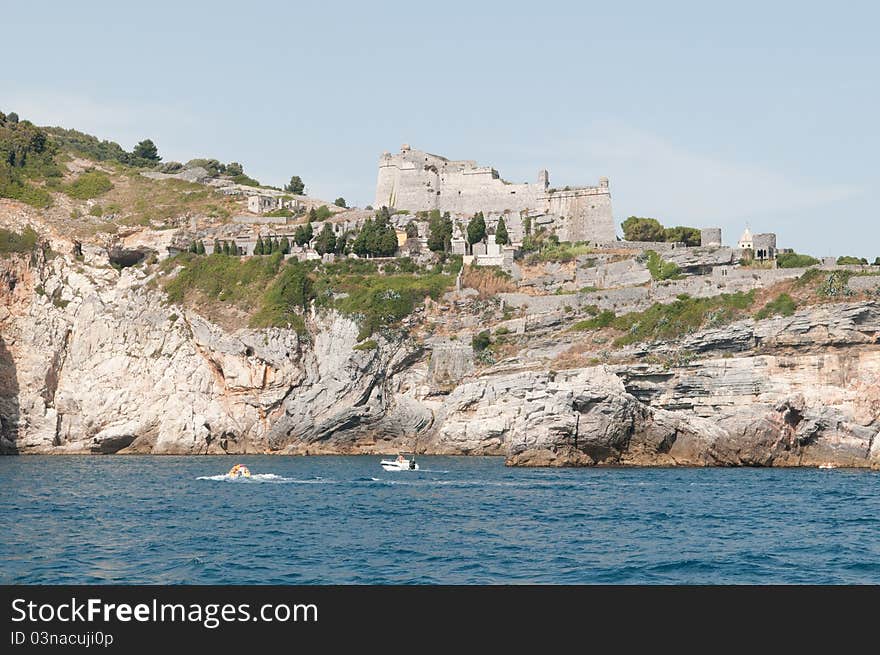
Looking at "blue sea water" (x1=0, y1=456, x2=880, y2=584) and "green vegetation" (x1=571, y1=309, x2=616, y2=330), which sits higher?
"green vegetation" (x1=571, y1=309, x2=616, y2=330)

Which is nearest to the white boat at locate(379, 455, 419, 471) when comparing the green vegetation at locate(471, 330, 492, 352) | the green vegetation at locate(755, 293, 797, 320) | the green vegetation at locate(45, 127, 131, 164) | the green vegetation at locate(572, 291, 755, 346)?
the green vegetation at locate(572, 291, 755, 346)

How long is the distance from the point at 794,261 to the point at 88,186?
5672 cm

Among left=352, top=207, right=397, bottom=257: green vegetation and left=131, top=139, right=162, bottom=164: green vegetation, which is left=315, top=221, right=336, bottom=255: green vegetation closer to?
left=352, top=207, right=397, bottom=257: green vegetation

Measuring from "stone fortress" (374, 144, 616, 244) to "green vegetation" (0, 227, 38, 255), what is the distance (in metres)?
28.9

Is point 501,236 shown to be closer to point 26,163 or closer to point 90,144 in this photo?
point 26,163

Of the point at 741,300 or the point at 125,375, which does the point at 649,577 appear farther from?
the point at 125,375

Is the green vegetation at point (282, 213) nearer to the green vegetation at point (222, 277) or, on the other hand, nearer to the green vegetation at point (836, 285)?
the green vegetation at point (222, 277)

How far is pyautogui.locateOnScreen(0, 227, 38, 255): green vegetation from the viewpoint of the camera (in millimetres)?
79688

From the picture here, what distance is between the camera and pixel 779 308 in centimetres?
6291

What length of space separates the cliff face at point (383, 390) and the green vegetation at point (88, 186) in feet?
58.8

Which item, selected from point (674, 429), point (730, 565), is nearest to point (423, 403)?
point (674, 429)

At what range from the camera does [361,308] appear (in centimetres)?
7550

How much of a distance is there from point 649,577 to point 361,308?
5016cm

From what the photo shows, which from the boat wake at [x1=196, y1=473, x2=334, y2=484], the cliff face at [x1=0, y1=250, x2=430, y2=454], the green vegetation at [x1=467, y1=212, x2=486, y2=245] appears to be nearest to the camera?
the boat wake at [x1=196, y1=473, x2=334, y2=484]
